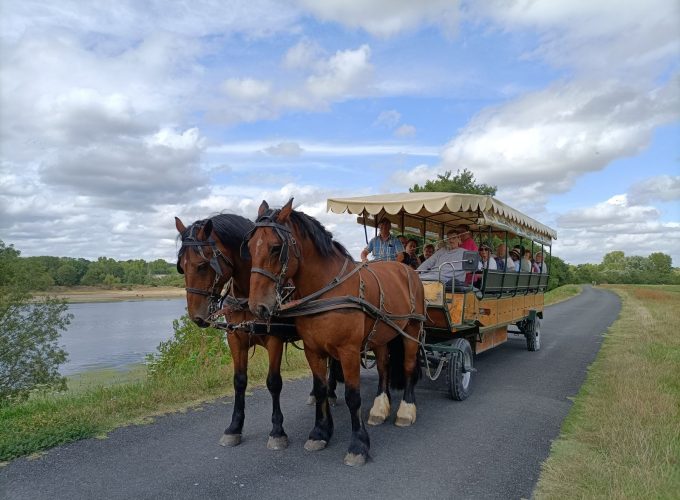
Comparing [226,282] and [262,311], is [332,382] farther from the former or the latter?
[262,311]

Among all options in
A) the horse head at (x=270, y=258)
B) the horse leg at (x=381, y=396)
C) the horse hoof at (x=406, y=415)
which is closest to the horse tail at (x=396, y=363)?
the horse leg at (x=381, y=396)

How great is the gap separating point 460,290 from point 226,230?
3.54m

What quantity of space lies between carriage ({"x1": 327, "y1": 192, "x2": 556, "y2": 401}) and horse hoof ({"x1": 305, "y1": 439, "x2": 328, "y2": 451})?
1.98 m

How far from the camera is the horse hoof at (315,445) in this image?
14.3 feet

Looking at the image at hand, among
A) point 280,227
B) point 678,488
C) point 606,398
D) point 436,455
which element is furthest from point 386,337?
point 606,398

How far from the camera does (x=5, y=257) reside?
14.2 m

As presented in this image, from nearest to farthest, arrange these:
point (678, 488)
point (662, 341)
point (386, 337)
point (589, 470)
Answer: point (678, 488) → point (589, 470) → point (386, 337) → point (662, 341)

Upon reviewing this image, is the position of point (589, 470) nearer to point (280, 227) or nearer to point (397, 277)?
point (397, 277)

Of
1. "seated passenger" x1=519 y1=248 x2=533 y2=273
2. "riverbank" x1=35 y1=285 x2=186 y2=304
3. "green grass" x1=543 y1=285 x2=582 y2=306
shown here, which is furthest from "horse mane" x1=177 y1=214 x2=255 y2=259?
"riverbank" x1=35 y1=285 x2=186 y2=304

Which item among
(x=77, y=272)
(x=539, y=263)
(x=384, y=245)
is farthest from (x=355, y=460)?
(x=77, y=272)

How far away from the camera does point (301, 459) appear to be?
163 inches

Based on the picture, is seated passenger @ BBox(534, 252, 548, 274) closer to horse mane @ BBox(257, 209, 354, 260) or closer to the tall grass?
the tall grass

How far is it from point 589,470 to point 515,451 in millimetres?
805

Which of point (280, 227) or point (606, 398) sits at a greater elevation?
point (280, 227)
